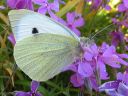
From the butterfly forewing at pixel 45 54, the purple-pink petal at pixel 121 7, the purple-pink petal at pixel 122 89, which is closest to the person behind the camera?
the purple-pink petal at pixel 122 89

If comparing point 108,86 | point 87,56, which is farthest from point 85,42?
point 108,86

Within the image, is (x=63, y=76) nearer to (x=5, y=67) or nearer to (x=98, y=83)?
(x=5, y=67)

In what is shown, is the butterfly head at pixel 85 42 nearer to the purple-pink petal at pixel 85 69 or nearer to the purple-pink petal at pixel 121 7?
the purple-pink petal at pixel 85 69

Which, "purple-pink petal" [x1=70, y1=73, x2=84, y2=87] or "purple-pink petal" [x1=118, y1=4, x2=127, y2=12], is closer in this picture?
"purple-pink petal" [x1=70, y1=73, x2=84, y2=87]

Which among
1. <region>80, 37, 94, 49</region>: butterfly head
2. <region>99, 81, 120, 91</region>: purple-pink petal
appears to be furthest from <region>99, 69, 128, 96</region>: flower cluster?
<region>80, 37, 94, 49</region>: butterfly head

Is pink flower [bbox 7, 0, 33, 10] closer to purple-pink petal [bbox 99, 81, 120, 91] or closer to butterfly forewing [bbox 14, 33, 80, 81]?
butterfly forewing [bbox 14, 33, 80, 81]

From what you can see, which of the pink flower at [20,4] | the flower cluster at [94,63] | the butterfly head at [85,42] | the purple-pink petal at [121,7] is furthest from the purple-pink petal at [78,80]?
the purple-pink petal at [121,7]

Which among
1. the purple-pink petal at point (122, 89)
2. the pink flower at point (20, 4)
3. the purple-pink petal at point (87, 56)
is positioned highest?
the pink flower at point (20, 4)

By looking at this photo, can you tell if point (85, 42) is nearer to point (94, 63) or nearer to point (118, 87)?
point (94, 63)

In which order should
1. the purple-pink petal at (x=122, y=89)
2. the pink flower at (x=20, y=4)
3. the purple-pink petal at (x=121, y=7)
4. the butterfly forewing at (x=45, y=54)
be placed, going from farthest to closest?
the purple-pink petal at (x=121, y=7) < the pink flower at (x=20, y=4) < the butterfly forewing at (x=45, y=54) < the purple-pink petal at (x=122, y=89)
